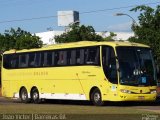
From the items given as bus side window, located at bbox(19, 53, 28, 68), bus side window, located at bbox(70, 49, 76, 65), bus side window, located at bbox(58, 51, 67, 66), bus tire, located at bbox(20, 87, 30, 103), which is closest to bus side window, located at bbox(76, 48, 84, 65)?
bus side window, located at bbox(70, 49, 76, 65)

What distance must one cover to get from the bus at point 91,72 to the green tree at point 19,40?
1354 inches

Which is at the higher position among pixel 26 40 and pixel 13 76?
pixel 26 40

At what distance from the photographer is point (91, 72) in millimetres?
29812

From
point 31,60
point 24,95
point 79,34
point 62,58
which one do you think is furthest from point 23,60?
point 79,34

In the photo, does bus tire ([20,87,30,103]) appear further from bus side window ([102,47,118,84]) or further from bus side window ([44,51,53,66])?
bus side window ([102,47,118,84])

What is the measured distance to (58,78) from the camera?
107 feet

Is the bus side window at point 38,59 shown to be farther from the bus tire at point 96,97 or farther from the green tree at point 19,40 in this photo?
the green tree at point 19,40

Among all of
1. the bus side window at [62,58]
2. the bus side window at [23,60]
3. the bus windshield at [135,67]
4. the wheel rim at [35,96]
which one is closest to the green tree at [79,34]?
the bus side window at [23,60]

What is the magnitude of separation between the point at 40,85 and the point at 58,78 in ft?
7.89

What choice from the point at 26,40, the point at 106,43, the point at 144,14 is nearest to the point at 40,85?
the point at 106,43

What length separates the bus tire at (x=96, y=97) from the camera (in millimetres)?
29408

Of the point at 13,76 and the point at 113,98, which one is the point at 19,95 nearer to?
the point at 13,76

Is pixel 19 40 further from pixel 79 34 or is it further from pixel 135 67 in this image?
pixel 135 67

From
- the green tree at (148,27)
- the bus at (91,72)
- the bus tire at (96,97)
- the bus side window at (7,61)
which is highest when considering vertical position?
the green tree at (148,27)
